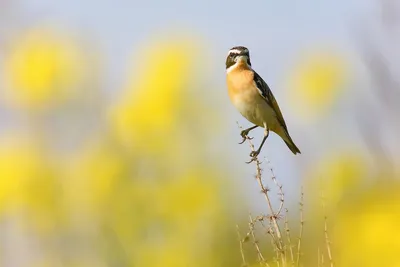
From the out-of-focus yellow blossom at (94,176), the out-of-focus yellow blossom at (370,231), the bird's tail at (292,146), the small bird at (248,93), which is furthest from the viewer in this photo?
the out-of-focus yellow blossom at (94,176)

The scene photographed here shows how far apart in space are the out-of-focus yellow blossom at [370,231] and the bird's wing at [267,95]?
115cm

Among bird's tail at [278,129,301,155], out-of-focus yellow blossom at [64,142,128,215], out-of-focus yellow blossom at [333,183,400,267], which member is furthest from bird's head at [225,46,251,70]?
out-of-focus yellow blossom at [64,142,128,215]

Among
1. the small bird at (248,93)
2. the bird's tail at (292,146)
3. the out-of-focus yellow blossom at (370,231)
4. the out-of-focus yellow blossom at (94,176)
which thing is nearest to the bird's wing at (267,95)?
the small bird at (248,93)

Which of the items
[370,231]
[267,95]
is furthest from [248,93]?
[370,231]

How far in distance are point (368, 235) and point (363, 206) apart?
1.02ft

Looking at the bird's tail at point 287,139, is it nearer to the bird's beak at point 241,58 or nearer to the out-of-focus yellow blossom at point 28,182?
the bird's beak at point 241,58

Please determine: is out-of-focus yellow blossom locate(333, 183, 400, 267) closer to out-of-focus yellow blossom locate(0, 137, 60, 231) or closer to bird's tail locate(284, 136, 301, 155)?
bird's tail locate(284, 136, 301, 155)

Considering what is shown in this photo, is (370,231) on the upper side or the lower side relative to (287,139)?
lower

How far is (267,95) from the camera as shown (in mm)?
5512

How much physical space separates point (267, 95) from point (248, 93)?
0.50ft

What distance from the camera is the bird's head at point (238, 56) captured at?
544cm

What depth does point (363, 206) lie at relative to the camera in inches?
279

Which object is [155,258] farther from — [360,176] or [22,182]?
[360,176]

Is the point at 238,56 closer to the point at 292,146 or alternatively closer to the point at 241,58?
the point at 241,58
